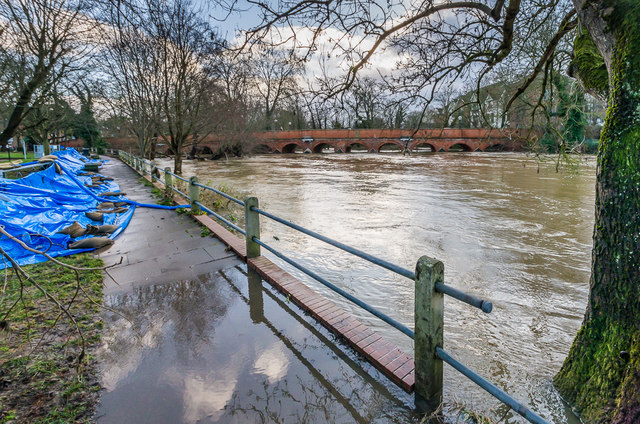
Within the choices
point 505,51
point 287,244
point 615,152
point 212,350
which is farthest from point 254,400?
point 287,244

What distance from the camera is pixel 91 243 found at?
5.98 metres

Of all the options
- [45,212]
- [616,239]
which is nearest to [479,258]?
[616,239]

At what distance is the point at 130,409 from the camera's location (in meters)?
2.35

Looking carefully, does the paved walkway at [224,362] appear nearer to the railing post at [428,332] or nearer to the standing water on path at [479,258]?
the railing post at [428,332]

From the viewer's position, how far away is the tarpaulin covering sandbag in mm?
5605

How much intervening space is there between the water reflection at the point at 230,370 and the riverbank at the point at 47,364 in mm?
133

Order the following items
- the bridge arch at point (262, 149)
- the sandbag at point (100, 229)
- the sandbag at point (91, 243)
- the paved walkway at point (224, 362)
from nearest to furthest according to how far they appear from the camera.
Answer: the paved walkway at point (224, 362)
the sandbag at point (91, 243)
the sandbag at point (100, 229)
the bridge arch at point (262, 149)

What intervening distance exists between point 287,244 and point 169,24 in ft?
30.3

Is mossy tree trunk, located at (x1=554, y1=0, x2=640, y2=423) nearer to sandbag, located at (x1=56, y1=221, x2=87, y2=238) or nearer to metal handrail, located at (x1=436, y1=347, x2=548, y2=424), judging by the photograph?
metal handrail, located at (x1=436, y1=347, x2=548, y2=424)

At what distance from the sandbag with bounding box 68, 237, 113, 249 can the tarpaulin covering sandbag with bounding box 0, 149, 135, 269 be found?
114 mm

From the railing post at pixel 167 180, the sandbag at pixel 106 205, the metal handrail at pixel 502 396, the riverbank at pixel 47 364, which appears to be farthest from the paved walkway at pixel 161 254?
the metal handrail at pixel 502 396

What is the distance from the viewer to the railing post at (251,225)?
4.88 m

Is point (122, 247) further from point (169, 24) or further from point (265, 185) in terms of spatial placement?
point (265, 185)

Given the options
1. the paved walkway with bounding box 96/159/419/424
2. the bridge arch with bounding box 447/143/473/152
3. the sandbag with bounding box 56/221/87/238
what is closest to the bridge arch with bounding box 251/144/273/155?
the bridge arch with bounding box 447/143/473/152
